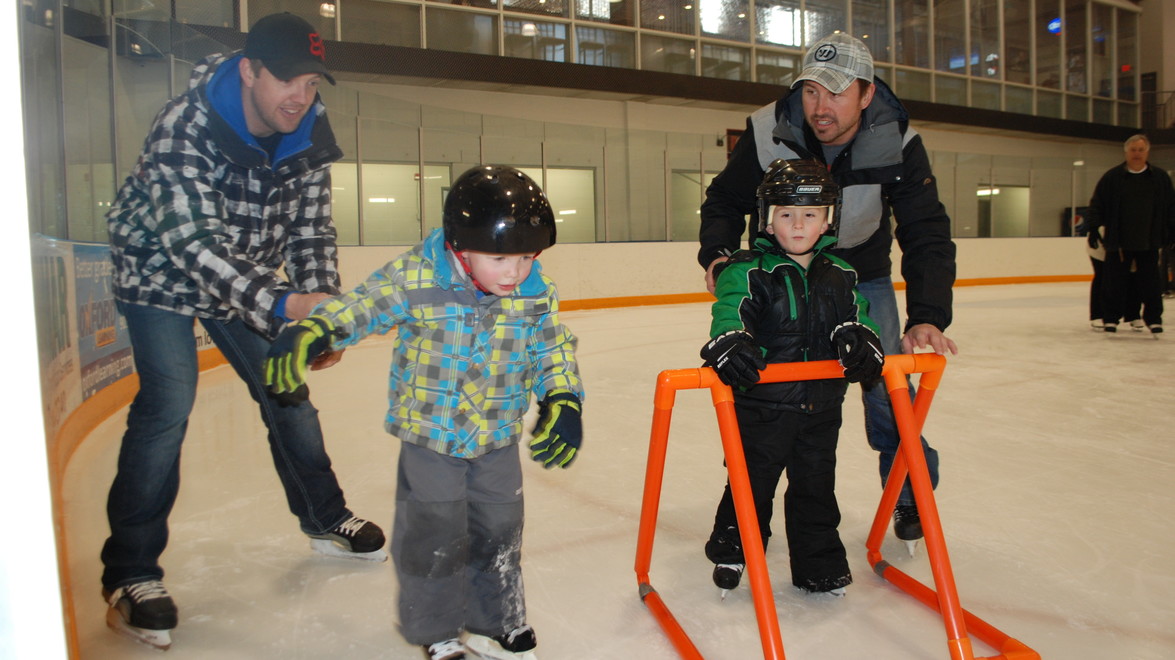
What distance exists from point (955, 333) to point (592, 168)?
507 cm

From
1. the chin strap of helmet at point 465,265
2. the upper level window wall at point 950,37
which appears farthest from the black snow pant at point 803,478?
the upper level window wall at point 950,37

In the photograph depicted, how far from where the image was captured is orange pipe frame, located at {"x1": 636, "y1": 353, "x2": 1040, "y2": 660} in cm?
116

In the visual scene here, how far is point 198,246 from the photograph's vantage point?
1.35m

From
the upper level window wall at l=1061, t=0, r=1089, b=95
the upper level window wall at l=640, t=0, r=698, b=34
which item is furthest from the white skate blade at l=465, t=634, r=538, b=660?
the upper level window wall at l=1061, t=0, r=1089, b=95

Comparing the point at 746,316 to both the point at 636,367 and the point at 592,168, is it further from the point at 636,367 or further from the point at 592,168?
the point at 592,168

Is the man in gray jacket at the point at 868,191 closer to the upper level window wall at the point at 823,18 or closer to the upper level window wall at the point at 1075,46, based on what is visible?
the upper level window wall at the point at 823,18

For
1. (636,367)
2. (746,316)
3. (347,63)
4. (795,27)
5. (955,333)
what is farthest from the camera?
(795,27)

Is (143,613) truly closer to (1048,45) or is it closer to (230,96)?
(230,96)

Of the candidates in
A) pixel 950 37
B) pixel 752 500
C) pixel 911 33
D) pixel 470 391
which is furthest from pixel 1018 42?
pixel 470 391

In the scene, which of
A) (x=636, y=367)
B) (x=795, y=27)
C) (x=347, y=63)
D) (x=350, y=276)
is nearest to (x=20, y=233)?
(x=636, y=367)

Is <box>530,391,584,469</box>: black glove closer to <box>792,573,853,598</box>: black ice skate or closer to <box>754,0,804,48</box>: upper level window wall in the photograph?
<box>792,573,853,598</box>: black ice skate

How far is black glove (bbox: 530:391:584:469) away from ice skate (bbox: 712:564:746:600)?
509 mm

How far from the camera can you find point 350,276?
7.06 m

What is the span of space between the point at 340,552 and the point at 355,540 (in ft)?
0.19
